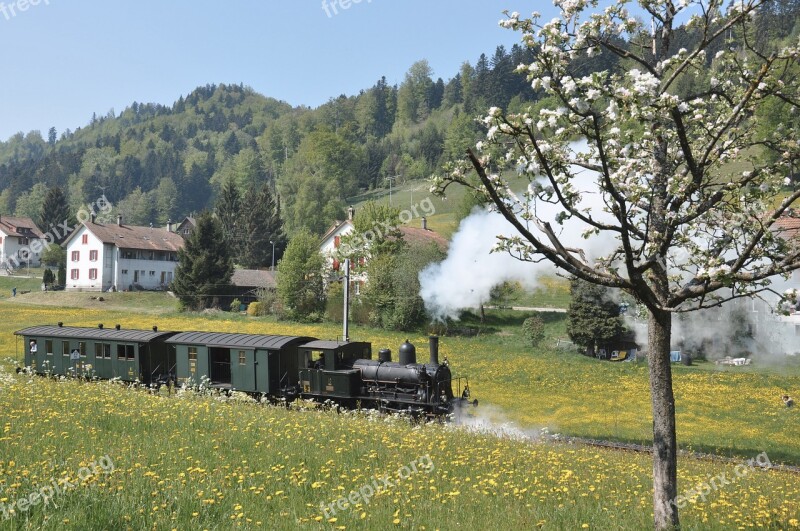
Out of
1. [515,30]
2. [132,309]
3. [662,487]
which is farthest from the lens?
[132,309]

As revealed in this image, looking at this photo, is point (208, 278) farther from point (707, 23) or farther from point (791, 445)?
point (707, 23)

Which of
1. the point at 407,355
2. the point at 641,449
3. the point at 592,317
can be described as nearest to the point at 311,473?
the point at 641,449

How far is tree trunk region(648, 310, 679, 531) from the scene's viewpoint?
8.48 meters

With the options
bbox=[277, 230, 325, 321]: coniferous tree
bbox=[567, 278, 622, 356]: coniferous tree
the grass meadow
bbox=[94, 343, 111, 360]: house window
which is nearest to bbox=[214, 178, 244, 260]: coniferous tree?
bbox=[277, 230, 325, 321]: coniferous tree

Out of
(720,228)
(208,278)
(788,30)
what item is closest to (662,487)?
(720,228)

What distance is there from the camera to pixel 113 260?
266 ft

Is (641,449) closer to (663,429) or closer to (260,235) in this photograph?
(663,429)

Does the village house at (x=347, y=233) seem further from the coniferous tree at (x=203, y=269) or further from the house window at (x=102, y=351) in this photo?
the house window at (x=102, y=351)

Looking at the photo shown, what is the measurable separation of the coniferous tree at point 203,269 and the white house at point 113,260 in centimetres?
1672

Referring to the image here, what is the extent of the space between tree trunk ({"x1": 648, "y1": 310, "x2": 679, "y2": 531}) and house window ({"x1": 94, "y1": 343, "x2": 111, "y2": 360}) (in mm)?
26361

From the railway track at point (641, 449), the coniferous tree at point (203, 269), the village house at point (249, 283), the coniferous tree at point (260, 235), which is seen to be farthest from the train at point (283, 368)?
the coniferous tree at point (260, 235)

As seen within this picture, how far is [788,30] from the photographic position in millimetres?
147750

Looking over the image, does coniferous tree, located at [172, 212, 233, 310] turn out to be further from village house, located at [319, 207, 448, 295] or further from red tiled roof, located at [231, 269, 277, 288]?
village house, located at [319, 207, 448, 295]

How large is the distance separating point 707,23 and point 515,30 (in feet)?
8.27
